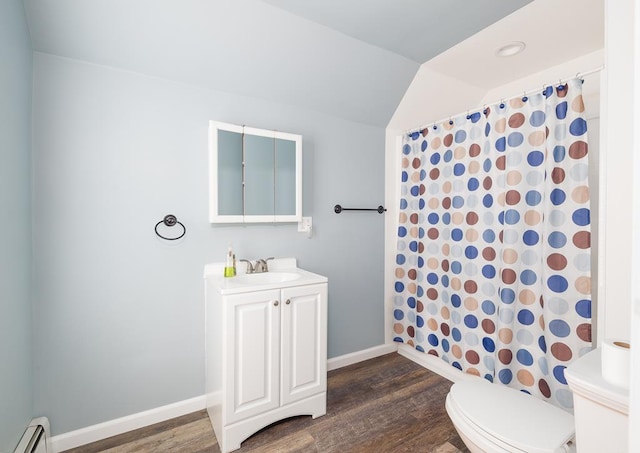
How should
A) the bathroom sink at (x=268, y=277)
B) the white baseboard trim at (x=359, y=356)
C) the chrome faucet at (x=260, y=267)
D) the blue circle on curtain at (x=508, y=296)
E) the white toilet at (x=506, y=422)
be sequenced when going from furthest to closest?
the white baseboard trim at (x=359, y=356)
the chrome faucet at (x=260, y=267)
the bathroom sink at (x=268, y=277)
the blue circle on curtain at (x=508, y=296)
the white toilet at (x=506, y=422)

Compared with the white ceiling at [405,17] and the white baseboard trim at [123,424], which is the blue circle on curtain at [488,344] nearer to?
the white baseboard trim at [123,424]

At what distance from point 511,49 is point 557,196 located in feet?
3.71

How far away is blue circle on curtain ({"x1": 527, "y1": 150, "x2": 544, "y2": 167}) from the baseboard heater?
2.93 metres

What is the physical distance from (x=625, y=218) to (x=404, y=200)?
5.12 ft

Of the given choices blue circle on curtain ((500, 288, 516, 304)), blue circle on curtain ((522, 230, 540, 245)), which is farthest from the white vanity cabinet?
blue circle on curtain ((522, 230, 540, 245))

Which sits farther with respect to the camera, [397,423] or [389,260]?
[389,260]

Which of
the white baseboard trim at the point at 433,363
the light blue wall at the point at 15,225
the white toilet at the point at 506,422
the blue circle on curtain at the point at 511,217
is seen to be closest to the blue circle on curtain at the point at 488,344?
the white baseboard trim at the point at 433,363

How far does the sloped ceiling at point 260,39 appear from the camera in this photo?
1.46m

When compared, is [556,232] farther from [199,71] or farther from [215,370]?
[199,71]

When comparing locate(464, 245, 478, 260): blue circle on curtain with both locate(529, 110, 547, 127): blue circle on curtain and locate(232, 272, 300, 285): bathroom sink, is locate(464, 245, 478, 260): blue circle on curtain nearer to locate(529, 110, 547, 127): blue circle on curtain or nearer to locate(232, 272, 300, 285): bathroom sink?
locate(529, 110, 547, 127): blue circle on curtain

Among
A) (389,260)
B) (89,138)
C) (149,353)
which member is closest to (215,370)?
(149,353)

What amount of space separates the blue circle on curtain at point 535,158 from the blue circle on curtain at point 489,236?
47cm

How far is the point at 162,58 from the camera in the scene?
65.7 inches

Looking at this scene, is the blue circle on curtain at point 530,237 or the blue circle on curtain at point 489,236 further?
the blue circle on curtain at point 489,236
